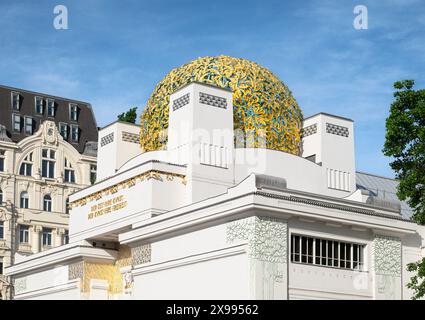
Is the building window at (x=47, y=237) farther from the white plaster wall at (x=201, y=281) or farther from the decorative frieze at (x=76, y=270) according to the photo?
the white plaster wall at (x=201, y=281)

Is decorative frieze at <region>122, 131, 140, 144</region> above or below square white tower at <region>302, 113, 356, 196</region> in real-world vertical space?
above

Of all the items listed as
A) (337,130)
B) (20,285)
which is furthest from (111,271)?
(337,130)

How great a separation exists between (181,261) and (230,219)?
2723 mm

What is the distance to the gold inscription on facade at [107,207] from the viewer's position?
3191cm

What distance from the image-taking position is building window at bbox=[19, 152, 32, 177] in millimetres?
55625

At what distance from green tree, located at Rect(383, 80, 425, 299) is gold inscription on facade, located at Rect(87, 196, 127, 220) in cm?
1042

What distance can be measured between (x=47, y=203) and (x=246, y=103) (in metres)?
27.7

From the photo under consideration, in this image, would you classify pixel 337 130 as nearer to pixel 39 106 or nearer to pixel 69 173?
pixel 69 173

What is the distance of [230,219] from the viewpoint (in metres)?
26.2

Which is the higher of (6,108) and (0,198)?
(6,108)

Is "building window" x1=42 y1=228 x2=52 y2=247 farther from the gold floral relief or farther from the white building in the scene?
the gold floral relief

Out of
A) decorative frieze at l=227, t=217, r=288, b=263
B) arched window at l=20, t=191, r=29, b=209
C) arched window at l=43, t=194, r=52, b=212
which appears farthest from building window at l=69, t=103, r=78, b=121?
decorative frieze at l=227, t=217, r=288, b=263
